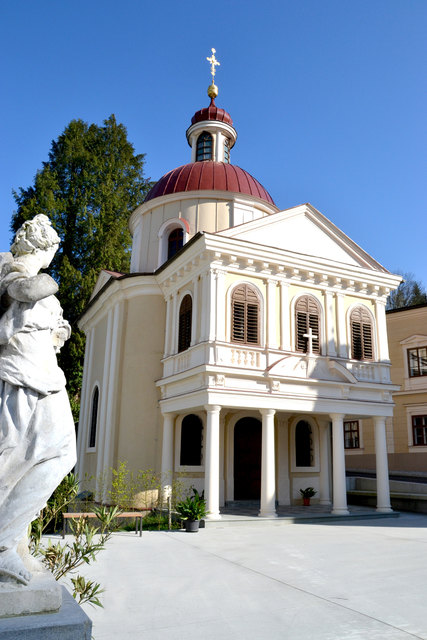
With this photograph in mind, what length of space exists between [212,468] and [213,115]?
1794 centimetres

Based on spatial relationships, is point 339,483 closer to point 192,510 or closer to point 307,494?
point 307,494

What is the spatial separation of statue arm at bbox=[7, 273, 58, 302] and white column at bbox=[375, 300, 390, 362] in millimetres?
16039

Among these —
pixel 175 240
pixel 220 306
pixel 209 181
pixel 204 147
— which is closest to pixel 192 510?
pixel 220 306

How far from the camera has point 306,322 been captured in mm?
16609

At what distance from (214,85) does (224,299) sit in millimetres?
16308

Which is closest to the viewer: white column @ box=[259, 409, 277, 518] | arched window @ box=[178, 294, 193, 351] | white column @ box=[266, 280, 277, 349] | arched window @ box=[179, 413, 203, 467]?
white column @ box=[259, 409, 277, 518]

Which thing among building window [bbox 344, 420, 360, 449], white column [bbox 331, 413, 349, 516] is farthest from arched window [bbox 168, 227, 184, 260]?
building window [bbox 344, 420, 360, 449]

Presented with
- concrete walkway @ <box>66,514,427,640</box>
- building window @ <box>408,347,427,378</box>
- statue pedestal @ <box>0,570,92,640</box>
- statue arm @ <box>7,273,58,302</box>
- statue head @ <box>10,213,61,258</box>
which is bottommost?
concrete walkway @ <box>66,514,427,640</box>

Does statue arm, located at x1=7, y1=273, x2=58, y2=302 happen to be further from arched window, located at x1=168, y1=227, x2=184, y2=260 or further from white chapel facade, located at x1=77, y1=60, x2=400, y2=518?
arched window, located at x1=168, y1=227, x2=184, y2=260

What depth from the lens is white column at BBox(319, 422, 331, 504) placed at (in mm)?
18047

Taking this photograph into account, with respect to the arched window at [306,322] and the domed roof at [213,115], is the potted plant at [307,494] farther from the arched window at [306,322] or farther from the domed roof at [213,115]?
the domed roof at [213,115]

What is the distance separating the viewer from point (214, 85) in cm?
2653

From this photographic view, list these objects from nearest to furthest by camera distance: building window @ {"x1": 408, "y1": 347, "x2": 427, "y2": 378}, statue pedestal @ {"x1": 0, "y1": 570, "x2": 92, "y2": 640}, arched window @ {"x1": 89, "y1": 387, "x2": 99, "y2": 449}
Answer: statue pedestal @ {"x1": 0, "y1": 570, "x2": 92, "y2": 640}
arched window @ {"x1": 89, "y1": 387, "x2": 99, "y2": 449}
building window @ {"x1": 408, "y1": 347, "x2": 427, "y2": 378}

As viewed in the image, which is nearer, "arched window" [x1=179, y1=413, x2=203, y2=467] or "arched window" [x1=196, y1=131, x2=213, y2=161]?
"arched window" [x1=179, y1=413, x2=203, y2=467]
